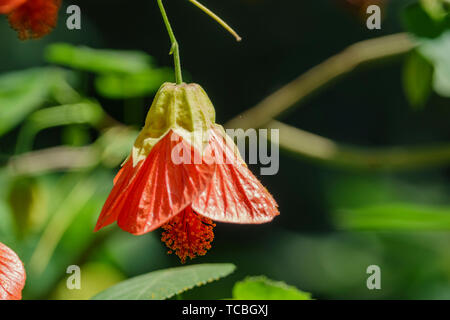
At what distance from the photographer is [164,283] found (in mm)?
585

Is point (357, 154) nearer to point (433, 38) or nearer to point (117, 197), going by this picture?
point (433, 38)

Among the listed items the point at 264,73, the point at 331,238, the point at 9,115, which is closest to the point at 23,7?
the point at 9,115

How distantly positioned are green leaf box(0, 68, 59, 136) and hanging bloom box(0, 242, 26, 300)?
0.53m

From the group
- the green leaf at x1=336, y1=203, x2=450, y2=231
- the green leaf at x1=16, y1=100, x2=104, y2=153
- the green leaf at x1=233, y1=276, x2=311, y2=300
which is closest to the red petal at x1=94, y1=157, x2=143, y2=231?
the green leaf at x1=233, y1=276, x2=311, y2=300

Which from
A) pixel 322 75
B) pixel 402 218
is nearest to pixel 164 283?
pixel 402 218

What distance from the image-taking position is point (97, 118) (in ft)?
3.66

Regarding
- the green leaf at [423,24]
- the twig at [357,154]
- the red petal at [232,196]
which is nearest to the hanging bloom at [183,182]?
the red petal at [232,196]

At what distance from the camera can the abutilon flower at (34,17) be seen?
2.03 ft

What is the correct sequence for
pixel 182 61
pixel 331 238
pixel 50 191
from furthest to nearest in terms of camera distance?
pixel 331 238
pixel 182 61
pixel 50 191

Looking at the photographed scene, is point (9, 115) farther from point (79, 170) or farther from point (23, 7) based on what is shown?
point (23, 7)

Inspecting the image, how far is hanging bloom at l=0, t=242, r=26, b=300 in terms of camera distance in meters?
0.48

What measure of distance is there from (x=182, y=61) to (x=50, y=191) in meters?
0.88

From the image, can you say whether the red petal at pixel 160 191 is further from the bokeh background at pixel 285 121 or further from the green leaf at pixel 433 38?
the bokeh background at pixel 285 121

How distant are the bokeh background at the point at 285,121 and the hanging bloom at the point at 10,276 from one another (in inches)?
24.1
